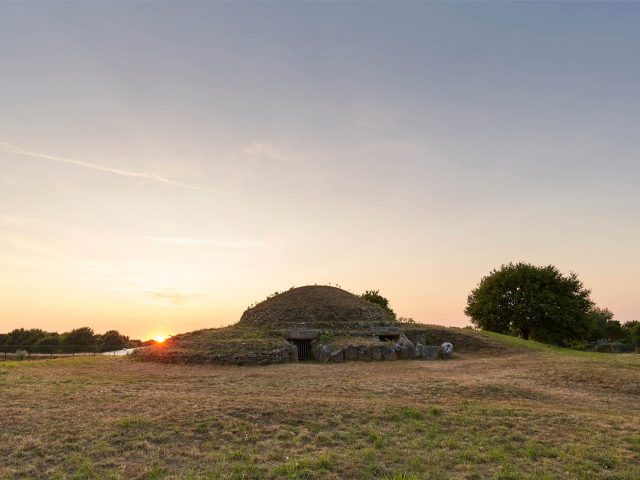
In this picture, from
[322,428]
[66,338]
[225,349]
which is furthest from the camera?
[66,338]

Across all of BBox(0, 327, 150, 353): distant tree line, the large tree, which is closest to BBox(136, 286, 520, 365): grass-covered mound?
the large tree

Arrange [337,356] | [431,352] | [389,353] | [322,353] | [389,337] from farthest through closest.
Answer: [389,337] → [431,352] → [322,353] → [389,353] → [337,356]

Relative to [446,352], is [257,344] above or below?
above

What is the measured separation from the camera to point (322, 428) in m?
10.9

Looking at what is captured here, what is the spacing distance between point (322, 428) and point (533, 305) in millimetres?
46146

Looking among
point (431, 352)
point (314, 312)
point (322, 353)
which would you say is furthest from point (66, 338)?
point (431, 352)

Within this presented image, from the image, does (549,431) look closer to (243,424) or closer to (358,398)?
(358,398)

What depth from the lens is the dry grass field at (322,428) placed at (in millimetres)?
8555

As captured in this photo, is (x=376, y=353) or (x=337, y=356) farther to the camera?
(x=376, y=353)

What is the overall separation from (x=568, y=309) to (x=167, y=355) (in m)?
43.7

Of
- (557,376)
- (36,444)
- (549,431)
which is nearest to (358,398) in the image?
(549,431)

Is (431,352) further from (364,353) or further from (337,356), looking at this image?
(337,356)

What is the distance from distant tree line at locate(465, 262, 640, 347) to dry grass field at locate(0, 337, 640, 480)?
33.8 metres

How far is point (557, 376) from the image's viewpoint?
19.5 m
